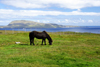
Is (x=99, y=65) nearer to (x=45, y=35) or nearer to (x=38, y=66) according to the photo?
(x=38, y=66)

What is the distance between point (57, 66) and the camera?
9016 millimetres

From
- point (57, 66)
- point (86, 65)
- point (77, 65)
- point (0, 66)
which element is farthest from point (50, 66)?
point (0, 66)

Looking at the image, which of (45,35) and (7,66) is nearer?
(7,66)

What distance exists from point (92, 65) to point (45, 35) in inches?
589

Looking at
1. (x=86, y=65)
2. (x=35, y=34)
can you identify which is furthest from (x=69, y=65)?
(x=35, y=34)

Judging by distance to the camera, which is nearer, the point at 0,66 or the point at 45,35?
the point at 0,66

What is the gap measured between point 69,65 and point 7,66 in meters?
4.77

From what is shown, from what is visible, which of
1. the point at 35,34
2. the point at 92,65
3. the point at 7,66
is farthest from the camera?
the point at 35,34

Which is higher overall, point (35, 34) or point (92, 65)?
point (35, 34)

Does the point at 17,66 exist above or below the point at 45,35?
below

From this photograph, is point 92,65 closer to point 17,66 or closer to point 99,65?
point 99,65

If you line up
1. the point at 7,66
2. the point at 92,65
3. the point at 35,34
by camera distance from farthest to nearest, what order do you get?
1. the point at 35,34
2. the point at 92,65
3. the point at 7,66

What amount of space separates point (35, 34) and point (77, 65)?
1442 centimetres

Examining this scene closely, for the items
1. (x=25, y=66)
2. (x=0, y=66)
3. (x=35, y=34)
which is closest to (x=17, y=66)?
(x=25, y=66)
